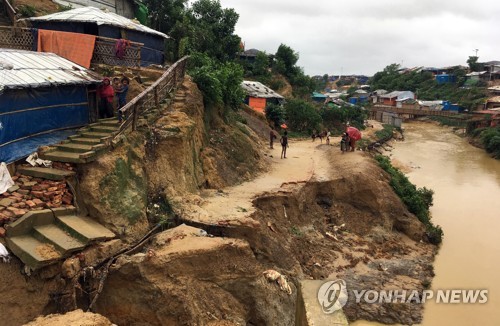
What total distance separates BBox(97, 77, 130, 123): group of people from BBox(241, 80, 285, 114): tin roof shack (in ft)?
66.5

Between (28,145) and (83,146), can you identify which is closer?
(28,145)

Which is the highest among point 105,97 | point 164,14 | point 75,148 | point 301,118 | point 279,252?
point 164,14

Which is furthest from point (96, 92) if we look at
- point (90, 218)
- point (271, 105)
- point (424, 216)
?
point (271, 105)

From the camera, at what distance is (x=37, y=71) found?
10.3m

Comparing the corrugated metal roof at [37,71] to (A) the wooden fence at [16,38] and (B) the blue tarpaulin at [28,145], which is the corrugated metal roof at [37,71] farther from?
(A) the wooden fence at [16,38]

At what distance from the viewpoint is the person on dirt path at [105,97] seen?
1238 cm

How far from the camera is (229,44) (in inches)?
1533

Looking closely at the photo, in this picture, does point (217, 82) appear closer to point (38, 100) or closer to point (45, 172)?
point (38, 100)

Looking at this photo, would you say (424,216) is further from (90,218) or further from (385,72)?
(385,72)

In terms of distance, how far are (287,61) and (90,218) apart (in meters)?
42.1

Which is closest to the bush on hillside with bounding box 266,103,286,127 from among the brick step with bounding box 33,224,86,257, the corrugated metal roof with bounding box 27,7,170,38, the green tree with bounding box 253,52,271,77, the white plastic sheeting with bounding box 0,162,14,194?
the green tree with bounding box 253,52,271,77

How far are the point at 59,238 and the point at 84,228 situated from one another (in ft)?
1.94

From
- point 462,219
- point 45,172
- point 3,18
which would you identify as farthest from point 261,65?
point 45,172

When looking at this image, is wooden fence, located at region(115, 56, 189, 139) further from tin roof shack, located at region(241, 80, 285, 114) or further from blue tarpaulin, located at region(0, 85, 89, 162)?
tin roof shack, located at region(241, 80, 285, 114)
